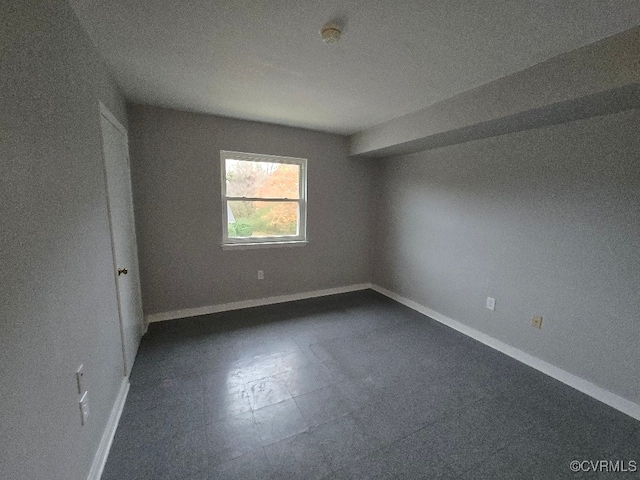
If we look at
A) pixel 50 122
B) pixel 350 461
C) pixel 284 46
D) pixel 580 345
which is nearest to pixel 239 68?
pixel 284 46

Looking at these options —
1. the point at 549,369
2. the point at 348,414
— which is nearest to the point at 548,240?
the point at 549,369

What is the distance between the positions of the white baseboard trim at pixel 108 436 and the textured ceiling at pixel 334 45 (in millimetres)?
2235

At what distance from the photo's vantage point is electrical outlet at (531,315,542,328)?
87.9 inches

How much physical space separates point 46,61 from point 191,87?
129cm

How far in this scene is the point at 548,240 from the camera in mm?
2164

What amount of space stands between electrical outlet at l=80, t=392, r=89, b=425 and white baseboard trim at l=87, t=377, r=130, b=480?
28 centimetres

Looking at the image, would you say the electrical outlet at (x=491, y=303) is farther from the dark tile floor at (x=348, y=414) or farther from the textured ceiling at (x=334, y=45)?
the textured ceiling at (x=334, y=45)

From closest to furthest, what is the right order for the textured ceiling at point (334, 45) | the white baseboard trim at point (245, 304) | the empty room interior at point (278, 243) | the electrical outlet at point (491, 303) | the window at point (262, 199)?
1. the empty room interior at point (278, 243)
2. the textured ceiling at point (334, 45)
3. the electrical outlet at point (491, 303)
4. the white baseboard trim at point (245, 304)
5. the window at point (262, 199)

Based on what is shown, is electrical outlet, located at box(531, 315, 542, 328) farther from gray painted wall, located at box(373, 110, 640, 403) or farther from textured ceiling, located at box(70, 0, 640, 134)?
textured ceiling, located at box(70, 0, 640, 134)

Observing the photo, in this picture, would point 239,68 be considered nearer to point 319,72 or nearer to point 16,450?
point 319,72

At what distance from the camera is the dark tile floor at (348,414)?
1.39 m
